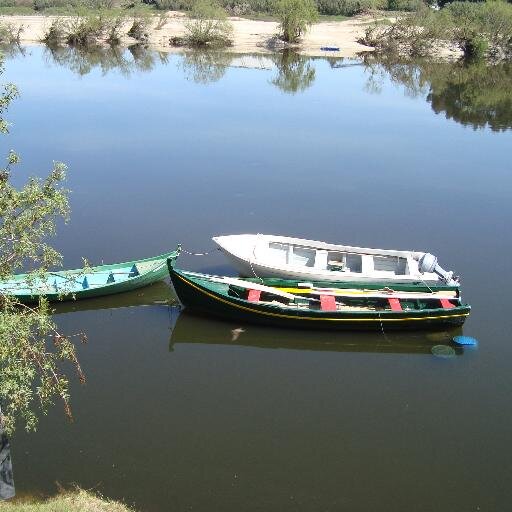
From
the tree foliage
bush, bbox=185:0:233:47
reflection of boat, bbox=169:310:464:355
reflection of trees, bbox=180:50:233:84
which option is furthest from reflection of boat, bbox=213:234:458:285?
bush, bbox=185:0:233:47

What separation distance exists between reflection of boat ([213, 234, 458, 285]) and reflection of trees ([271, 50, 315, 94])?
2974 cm

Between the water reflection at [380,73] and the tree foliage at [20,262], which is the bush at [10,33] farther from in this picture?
the tree foliage at [20,262]

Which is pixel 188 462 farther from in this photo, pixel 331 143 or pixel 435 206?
pixel 331 143

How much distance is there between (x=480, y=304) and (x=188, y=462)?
10.7m

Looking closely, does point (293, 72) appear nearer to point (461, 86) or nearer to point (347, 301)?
point (461, 86)

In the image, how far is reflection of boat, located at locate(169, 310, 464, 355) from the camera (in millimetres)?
17781

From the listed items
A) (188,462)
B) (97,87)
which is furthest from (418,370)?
(97,87)

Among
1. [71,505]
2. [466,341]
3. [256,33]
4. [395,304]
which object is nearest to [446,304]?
[466,341]

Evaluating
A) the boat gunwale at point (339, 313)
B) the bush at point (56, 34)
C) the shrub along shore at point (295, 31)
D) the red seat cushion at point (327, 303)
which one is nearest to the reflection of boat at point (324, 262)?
the red seat cushion at point (327, 303)

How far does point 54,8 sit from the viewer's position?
78.0 meters

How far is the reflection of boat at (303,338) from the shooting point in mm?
17781

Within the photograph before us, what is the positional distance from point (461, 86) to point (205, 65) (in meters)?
21.4

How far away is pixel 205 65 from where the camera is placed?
186 feet

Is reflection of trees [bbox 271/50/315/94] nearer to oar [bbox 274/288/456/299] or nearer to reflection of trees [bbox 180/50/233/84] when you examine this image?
reflection of trees [bbox 180/50/233/84]
